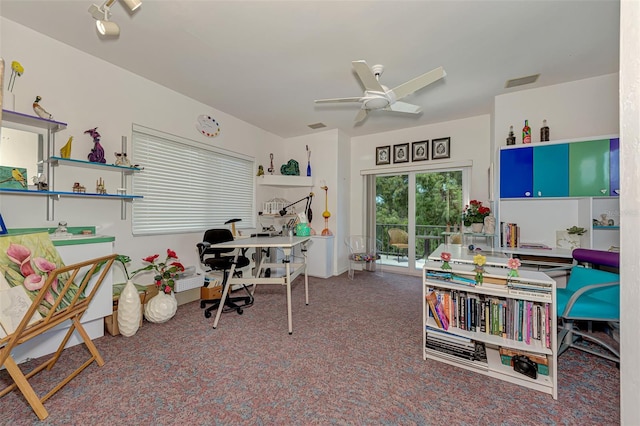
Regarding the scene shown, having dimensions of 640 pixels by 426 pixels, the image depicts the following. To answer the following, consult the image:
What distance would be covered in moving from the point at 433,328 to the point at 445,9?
2.52m

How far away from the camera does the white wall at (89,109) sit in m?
2.27

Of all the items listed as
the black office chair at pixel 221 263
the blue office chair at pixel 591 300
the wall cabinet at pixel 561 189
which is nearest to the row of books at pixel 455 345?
the blue office chair at pixel 591 300

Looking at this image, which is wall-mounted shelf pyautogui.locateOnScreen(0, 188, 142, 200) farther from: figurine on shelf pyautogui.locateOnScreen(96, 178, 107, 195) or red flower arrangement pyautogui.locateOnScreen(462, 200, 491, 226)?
red flower arrangement pyautogui.locateOnScreen(462, 200, 491, 226)

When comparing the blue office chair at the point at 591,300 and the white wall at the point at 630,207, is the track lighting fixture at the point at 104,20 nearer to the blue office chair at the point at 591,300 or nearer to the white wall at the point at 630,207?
the white wall at the point at 630,207

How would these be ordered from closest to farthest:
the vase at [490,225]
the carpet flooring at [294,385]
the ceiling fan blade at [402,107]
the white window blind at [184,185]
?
the carpet flooring at [294,385] → the ceiling fan blade at [402,107] → the white window blind at [184,185] → the vase at [490,225]

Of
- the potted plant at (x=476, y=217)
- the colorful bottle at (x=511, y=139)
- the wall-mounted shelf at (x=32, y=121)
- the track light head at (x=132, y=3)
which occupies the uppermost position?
the track light head at (x=132, y=3)

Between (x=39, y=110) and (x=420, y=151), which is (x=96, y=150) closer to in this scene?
(x=39, y=110)

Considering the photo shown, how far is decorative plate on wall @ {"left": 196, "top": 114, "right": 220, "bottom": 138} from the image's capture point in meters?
3.72

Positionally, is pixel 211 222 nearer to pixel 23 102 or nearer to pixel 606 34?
pixel 23 102

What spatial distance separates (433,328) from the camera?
82.0 inches

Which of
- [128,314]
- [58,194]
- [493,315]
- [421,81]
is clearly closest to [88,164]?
[58,194]

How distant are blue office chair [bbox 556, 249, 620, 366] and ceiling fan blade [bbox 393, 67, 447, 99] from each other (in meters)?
1.85

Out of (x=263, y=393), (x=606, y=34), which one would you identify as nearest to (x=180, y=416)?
(x=263, y=393)

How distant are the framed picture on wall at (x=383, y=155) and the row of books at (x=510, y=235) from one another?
2241 millimetres
